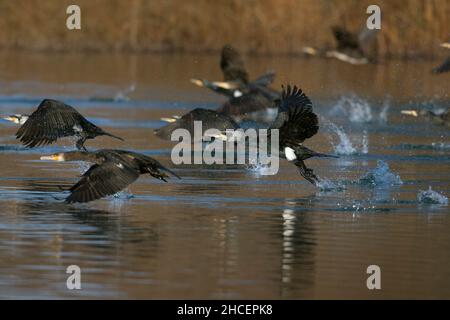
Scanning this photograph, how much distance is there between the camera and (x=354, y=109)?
24094 millimetres

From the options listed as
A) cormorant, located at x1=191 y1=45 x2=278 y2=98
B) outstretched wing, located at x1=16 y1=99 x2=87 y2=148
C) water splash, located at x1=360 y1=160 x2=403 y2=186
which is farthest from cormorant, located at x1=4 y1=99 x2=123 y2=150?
cormorant, located at x1=191 y1=45 x2=278 y2=98

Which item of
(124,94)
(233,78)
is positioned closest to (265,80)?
(233,78)

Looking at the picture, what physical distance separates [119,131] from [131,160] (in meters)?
7.85

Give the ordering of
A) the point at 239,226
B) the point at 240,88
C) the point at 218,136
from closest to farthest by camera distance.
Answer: the point at 239,226
the point at 218,136
the point at 240,88

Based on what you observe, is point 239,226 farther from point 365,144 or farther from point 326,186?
point 365,144

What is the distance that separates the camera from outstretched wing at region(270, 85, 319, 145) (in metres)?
13.8

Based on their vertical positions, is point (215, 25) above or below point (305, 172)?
above

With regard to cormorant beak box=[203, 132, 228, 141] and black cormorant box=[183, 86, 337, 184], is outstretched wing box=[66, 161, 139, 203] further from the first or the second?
cormorant beak box=[203, 132, 228, 141]

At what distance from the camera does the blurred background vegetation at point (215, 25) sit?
115ft

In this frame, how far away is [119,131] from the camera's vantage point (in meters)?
20.6

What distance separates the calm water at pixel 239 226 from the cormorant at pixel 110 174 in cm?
23

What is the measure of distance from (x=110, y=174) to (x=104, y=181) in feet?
0.29

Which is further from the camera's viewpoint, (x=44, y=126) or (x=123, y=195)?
(x=44, y=126)

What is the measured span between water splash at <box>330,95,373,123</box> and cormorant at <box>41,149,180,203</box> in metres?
11.0
